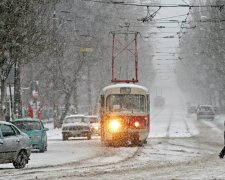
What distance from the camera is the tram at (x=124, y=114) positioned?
36.7 m

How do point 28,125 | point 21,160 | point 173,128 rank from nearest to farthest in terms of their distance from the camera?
point 21,160
point 28,125
point 173,128

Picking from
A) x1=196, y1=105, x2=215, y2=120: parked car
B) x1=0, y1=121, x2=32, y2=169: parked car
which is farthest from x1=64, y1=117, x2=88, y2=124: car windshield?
x1=196, y1=105, x2=215, y2=120: parked car

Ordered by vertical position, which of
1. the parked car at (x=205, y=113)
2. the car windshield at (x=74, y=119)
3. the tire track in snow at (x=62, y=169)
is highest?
the parked car at (x=205, y=113)

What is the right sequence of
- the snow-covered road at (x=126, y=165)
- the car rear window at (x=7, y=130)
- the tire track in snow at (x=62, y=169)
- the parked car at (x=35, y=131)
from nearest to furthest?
the snow-covered road at (x=126, y=165) → the tire track in snow at (x=62, y=169) → the car rear window at (x=7, y=130) → the parked car at (x=35, y=131)

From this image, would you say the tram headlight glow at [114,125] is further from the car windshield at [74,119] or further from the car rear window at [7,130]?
the car rear window at [7,130]

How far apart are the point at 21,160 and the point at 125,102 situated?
13.4m

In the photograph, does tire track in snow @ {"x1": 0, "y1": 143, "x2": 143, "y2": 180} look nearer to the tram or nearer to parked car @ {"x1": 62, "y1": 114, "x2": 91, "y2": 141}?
the tram

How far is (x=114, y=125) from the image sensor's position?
121ft

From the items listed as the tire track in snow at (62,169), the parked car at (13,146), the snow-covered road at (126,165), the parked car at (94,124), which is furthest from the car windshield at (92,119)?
the parked car at (13,146)

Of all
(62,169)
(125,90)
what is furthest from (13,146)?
(125,90)

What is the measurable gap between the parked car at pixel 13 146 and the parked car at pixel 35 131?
8906mm

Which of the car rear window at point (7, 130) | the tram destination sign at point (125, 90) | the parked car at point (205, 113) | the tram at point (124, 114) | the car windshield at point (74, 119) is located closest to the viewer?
the car rear window at point (7, 130)

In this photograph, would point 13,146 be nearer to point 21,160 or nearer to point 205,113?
point 21,160

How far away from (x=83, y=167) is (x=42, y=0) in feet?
53.7
